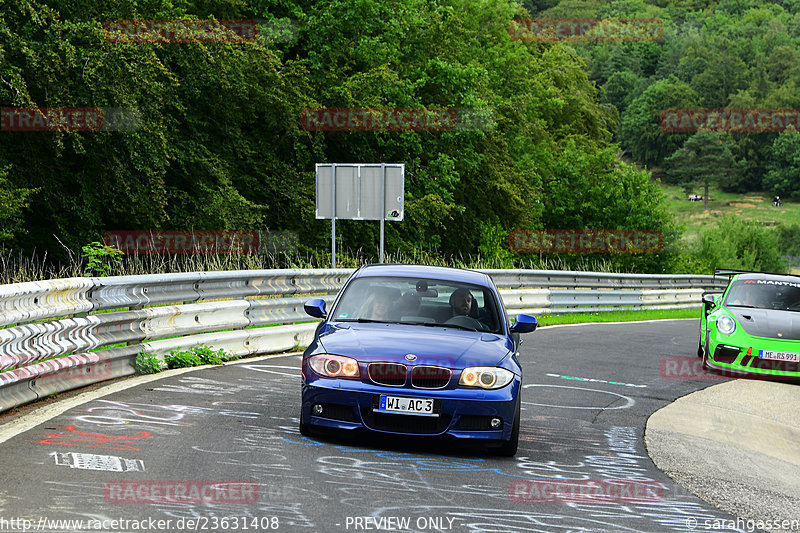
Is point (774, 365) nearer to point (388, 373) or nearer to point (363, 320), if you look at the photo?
point (363, 320)

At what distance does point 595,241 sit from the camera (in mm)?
55188

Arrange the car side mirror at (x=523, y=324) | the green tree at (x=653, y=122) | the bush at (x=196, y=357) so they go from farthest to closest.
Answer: the green tree at (x=653, y=122) → the bush at (x=196, y=357) → the car side mirror at (x=523, y=324)

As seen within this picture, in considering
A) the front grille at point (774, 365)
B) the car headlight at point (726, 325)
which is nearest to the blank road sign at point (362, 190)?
the car headlight at point (726, 325)

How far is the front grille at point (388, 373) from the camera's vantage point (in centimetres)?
712

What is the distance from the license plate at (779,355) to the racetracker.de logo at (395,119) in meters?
22.0

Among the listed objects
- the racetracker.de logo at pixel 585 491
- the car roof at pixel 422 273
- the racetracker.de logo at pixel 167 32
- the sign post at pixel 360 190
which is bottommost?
the racetracker.de logo at pixel 585 491

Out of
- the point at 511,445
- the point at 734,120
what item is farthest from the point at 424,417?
the point at 734,120

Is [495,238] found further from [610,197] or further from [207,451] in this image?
[207,451]

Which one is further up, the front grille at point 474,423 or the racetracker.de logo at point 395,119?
the racetracker.de logo at point 395,119

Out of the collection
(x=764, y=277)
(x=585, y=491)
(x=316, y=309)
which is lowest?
(x=585, y=491)

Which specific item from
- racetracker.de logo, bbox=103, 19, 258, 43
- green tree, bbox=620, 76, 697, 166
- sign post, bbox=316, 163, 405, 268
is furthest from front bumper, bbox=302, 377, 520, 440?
green tree, bbox=620, 76, 697, 166

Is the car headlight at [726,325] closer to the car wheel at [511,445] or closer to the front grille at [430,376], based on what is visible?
the car wheel at [511,445]

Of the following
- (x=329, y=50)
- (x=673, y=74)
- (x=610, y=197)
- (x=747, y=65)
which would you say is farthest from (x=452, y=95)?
(x=747, y=65)

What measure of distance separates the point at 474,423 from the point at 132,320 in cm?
432
